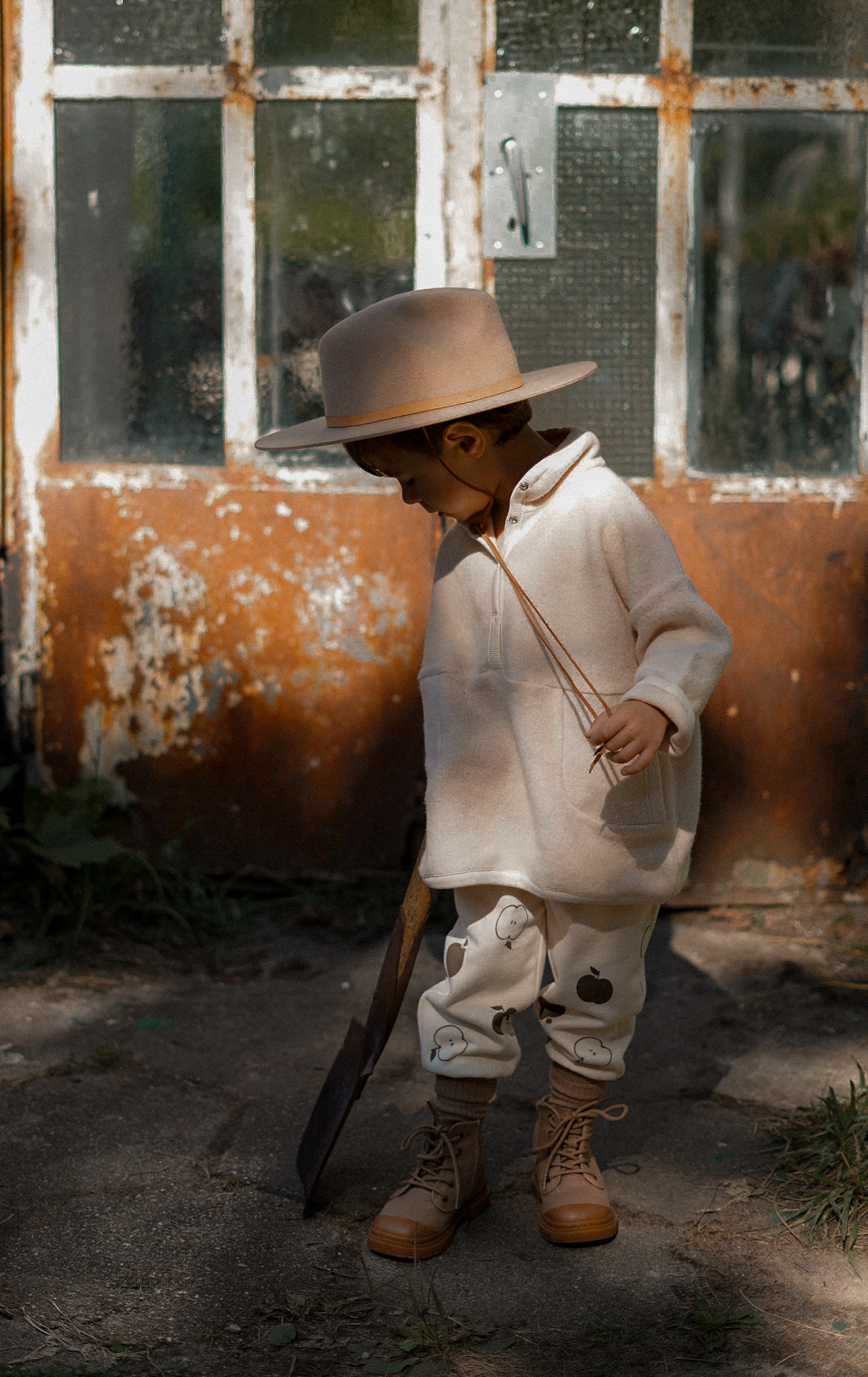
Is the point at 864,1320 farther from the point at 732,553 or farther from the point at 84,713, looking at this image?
the point at 84,713

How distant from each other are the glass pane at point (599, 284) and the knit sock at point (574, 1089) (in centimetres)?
151

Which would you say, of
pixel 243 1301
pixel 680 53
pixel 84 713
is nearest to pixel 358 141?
pixel 680 53

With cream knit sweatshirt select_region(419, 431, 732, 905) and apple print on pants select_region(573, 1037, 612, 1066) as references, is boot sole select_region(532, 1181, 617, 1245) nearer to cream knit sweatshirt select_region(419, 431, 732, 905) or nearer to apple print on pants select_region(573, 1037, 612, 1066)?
apple print on pants select_region(573, 1037, 612, 1066)

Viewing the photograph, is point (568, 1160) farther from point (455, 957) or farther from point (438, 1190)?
point (455, 957)

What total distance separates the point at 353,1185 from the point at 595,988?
0.50 m

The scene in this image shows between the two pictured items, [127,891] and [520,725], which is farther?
[127,891]

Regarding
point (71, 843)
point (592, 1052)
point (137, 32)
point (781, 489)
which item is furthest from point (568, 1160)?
point (137, 32)

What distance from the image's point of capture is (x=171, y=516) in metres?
2.92

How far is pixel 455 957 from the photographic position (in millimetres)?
1779

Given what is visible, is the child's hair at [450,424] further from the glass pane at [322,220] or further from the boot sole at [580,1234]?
the glass pane at [322,220]

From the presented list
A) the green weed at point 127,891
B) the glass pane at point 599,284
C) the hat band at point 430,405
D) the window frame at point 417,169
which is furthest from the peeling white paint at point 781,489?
the hat band at point 430,405

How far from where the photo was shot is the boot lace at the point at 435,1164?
5.84 ft

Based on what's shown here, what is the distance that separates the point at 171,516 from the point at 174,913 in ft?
2.88

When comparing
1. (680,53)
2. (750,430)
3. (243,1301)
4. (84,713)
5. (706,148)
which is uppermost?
(680,53)
